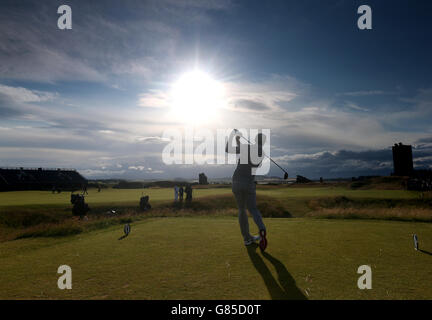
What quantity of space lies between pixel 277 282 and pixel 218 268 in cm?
131

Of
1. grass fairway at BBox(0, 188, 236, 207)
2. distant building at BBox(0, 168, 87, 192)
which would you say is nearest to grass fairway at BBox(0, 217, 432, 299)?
grass fairway at BBox(0, 188, 236, 207)

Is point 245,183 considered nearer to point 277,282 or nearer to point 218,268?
point 218,268

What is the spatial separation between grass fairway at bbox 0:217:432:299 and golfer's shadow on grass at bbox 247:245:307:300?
17mm

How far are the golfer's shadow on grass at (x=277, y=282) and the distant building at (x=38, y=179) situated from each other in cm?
7942

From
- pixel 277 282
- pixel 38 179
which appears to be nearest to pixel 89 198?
pixel 277 282

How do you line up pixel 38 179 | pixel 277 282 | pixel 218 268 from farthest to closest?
pixel 38 179 → pixel 218 268 → pixel 277 282

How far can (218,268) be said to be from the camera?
18.4 ft

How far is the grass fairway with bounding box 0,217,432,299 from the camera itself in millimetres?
4430

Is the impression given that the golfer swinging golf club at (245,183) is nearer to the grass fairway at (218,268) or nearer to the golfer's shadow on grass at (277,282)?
the grass fairway at (218,268)

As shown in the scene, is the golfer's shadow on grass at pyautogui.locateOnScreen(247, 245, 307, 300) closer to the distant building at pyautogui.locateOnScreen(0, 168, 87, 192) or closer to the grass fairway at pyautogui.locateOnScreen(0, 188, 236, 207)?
the grass fairway at pyautogui.locateOnScreen(0, 188, 236, 207)
